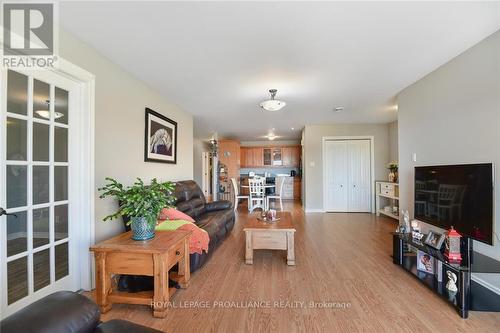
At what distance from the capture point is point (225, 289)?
222 centimetres

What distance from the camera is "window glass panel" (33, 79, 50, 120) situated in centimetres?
184

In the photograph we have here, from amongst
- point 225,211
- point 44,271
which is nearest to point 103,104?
point 44,271

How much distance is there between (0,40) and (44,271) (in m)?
1.78

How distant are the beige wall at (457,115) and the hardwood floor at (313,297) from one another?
835mm

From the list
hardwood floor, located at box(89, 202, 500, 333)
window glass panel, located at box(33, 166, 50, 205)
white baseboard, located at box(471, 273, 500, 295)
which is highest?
window glass panel, located at box(33, 166, 50, 205)

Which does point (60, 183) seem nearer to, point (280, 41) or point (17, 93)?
point (17, 93)

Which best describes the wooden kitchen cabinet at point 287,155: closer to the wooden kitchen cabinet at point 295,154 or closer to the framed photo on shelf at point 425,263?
the wooden kitchen cabinet at point 295,154

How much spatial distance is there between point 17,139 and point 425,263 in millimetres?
3963

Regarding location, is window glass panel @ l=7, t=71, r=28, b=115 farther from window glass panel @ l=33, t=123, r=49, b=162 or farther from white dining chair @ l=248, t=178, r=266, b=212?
white dining chair @ l=248, t=178, r=266, b=212

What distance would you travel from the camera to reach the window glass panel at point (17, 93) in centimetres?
167

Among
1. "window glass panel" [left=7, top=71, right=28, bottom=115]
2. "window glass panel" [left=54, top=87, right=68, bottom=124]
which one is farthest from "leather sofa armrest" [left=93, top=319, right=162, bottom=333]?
"window glass panel" [left=54, top=87, right=68, bottom=124]

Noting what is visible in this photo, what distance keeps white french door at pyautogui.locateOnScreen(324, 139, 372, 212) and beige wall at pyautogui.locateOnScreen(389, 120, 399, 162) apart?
0.50 m

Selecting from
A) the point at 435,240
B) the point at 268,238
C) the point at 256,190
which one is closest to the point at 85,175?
the point at 268,238

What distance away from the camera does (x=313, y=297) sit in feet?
6.80
